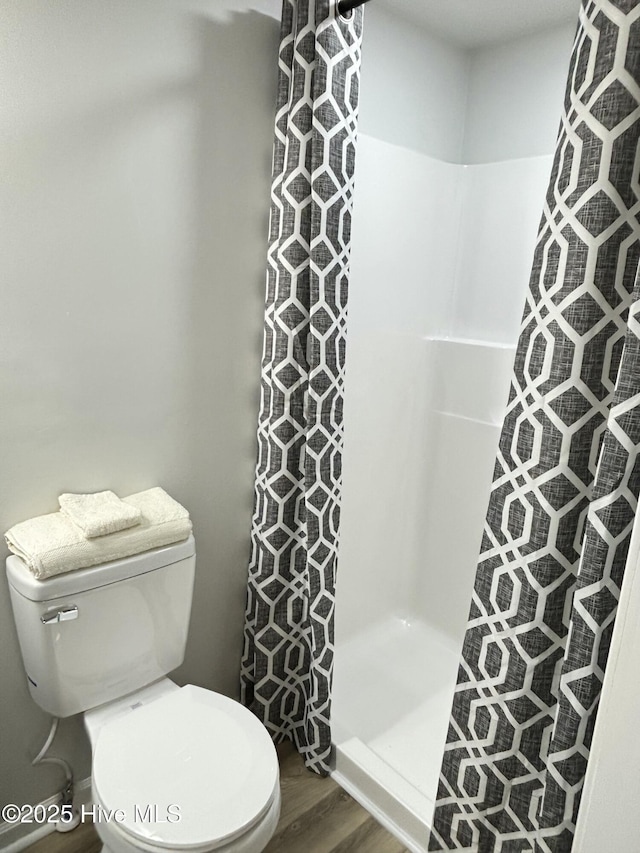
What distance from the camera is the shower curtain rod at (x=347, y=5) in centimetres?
142

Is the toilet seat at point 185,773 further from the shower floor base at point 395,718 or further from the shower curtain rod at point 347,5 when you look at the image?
the shower curtain rod at point 347,5

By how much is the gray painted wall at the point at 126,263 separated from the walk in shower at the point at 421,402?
0.50m

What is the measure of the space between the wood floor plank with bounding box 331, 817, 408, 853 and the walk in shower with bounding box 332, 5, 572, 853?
0.21 meters

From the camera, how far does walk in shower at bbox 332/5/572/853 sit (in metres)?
2.01

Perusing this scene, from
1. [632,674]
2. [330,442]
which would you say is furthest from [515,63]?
[632,674]

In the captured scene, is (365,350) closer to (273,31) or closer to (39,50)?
(273,31)

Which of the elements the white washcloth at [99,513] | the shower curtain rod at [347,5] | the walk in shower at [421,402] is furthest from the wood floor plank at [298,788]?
the shower curtain rod at [347,5]

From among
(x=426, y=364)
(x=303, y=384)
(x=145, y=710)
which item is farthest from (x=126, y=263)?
(x=426, y=364)

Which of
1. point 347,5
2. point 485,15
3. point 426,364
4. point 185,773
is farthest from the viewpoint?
point 426,364

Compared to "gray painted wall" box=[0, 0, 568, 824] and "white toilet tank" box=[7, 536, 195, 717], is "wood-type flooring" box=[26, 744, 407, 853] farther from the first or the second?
"white toilet tank" box=[7, 536, 195, 717]

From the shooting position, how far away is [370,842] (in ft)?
5.31

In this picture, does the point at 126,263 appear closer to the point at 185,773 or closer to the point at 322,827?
the point at 185,773

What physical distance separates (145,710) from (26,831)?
563 millimetres

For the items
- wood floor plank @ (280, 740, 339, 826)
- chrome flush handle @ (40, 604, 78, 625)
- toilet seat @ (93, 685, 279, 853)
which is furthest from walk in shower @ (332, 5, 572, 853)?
chrome flush handle @ (40, 604, 78, 625)
